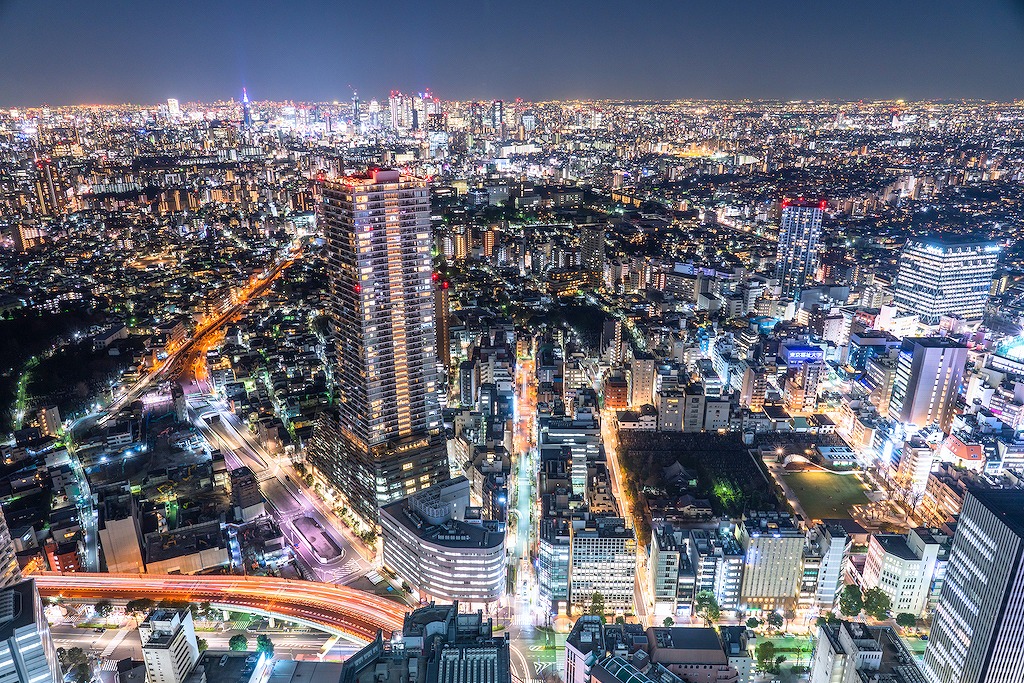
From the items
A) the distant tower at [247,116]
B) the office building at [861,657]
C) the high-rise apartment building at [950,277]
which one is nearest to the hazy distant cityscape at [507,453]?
the office building at [861,657]

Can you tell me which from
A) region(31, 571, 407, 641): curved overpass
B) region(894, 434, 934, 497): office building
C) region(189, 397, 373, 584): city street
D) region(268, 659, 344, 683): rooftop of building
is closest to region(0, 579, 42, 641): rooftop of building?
region(268, 659, 344, 683): rooftop of building

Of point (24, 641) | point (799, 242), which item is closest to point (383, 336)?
point (24, 641)

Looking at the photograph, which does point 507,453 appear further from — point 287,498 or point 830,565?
point 830,565

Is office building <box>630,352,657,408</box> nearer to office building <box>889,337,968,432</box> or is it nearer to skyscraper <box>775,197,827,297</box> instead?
office building <box>889,337,968,432</box>

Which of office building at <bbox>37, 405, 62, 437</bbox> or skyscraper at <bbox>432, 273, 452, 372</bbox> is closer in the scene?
office building at <bbox>37, 405, 62, 437</bbox>

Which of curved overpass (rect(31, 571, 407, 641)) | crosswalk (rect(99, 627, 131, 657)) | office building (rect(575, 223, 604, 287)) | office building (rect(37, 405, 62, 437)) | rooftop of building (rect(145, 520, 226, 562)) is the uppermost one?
office building (rect(575, 223, 604, 287))

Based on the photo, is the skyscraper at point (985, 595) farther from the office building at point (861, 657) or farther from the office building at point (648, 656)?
the office building at point (648, 656)
